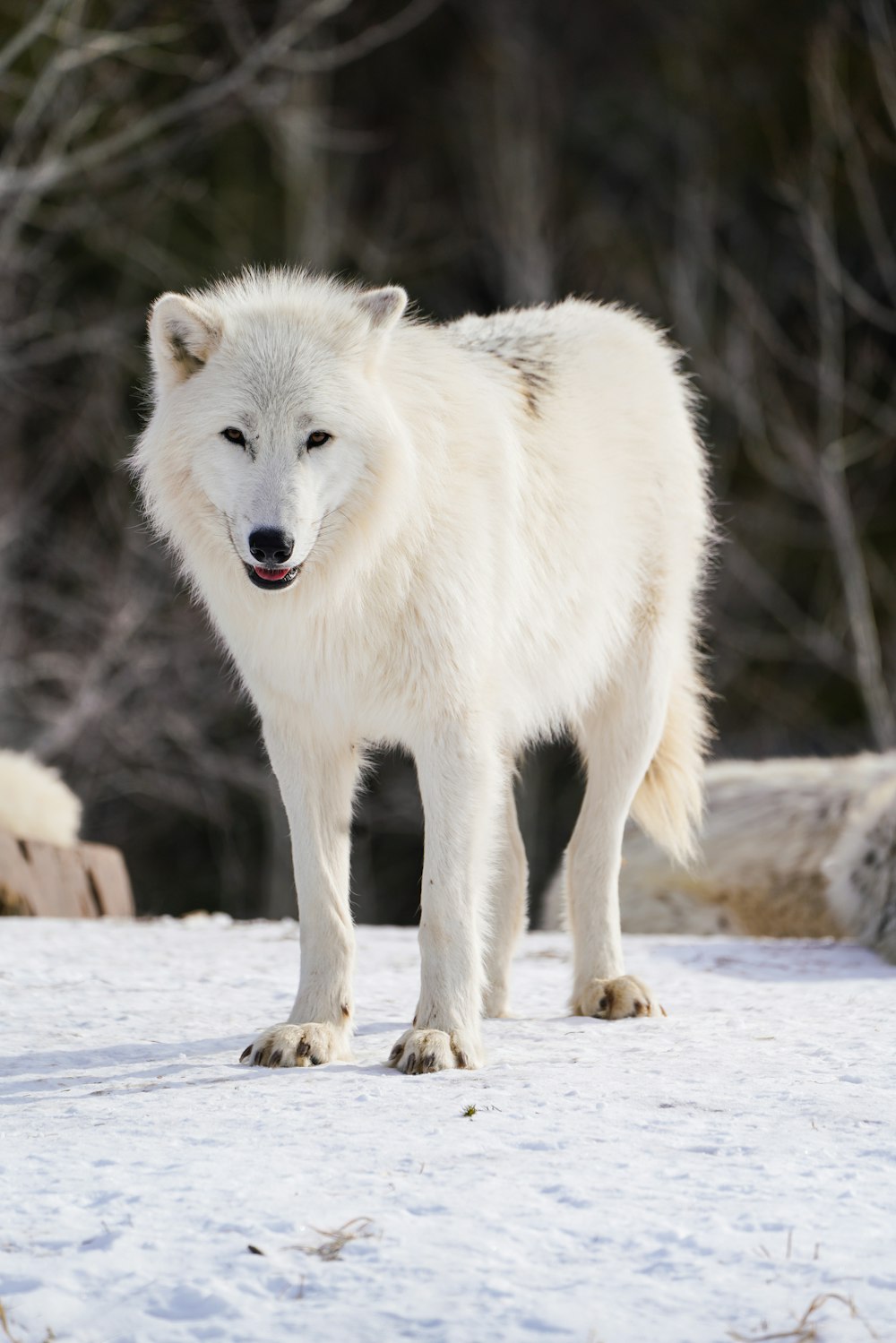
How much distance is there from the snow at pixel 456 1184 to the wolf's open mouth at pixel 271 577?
1067 millimetres

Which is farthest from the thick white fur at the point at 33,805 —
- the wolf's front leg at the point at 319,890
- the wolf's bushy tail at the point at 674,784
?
the wolf's front leg at the point at 319,890

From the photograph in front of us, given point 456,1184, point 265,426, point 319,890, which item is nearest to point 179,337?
point 265,426

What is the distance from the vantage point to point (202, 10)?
12.5 m

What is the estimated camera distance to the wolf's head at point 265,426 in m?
3.32

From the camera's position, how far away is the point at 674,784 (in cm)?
498

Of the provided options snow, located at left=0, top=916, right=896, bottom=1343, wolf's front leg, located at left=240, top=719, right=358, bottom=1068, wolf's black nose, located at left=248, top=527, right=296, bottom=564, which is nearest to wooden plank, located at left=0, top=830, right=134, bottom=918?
snow, located at left=0, top=916, right=896, bottom=1343

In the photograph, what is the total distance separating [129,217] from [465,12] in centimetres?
563

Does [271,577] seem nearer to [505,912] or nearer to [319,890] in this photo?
[319,890]

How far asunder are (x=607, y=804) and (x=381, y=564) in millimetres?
1340

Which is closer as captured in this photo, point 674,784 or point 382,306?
point 382,306

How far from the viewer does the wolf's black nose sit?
10.7 feet

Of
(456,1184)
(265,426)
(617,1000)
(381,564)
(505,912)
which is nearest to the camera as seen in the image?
(456,1184)

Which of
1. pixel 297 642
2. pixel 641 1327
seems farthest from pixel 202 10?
pixel 641 1327

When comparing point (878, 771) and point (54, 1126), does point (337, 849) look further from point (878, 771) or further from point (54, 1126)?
point (878, 771)
